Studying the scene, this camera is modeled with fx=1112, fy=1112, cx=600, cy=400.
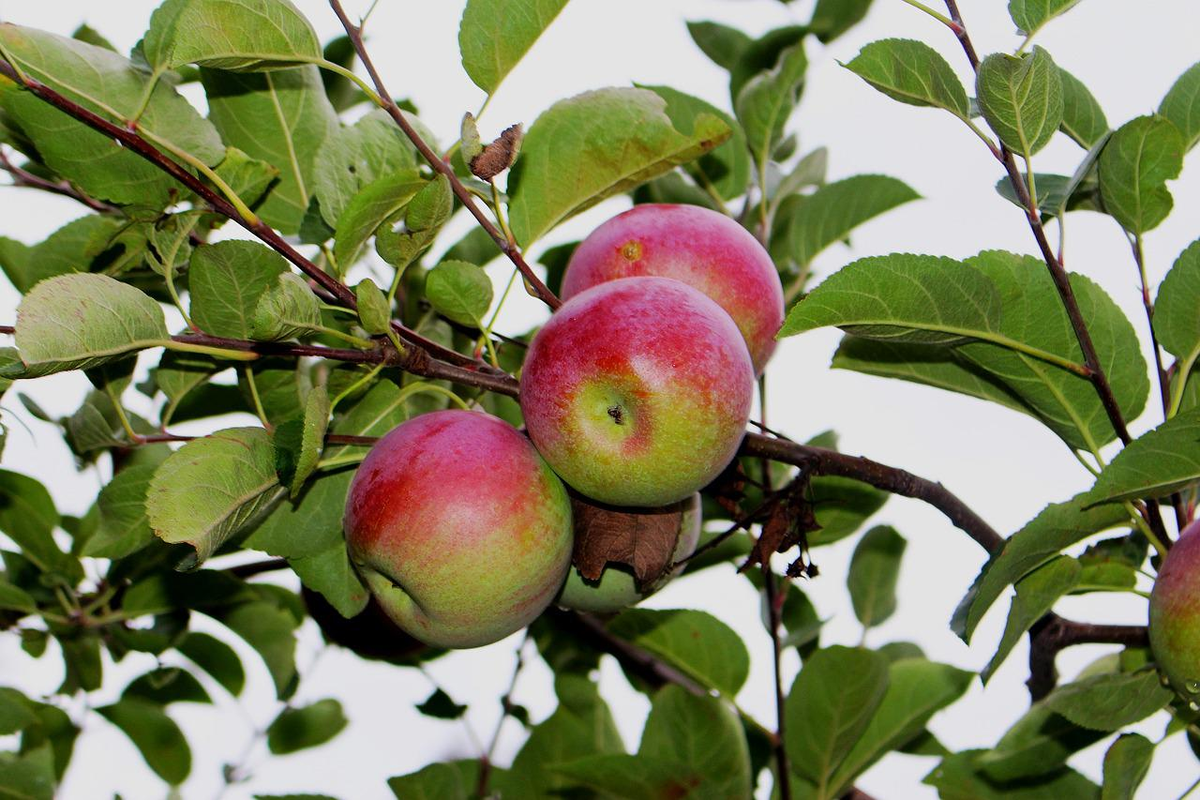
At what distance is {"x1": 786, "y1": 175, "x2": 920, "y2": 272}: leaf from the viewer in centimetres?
180

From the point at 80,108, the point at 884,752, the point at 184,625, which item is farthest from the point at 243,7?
the point at 884,752

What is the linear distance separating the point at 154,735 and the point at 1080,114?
197 cm

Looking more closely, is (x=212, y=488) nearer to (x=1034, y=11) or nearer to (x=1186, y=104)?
(x=1034, y=11)

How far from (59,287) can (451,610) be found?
0.51 m

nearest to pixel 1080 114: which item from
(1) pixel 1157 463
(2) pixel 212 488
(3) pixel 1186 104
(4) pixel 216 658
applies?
(3) pixel 1186 104

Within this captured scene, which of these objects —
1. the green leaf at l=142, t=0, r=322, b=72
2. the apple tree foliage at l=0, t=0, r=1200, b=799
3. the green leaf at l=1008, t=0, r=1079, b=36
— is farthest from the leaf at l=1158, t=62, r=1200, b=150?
the green leaf at l=142, t=0, r=322, b=72

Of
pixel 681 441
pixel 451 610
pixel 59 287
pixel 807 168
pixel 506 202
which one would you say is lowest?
pixel 451 610

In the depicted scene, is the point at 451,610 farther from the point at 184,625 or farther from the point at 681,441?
the point at 184,625

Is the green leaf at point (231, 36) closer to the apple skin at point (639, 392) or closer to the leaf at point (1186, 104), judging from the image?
the apple skin at point (639, 392)

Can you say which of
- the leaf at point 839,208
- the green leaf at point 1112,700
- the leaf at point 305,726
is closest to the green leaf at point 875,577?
the leaf at point 839,208

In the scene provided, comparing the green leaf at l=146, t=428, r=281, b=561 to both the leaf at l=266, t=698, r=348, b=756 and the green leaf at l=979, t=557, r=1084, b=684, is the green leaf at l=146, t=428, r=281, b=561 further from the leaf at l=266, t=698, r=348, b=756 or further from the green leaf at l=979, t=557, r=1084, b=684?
the leaf at l=266, t=698, r=348, b=756

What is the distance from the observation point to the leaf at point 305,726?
236cm

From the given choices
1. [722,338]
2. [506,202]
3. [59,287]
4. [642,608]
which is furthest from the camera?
[642,608]

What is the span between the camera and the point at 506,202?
136cm
